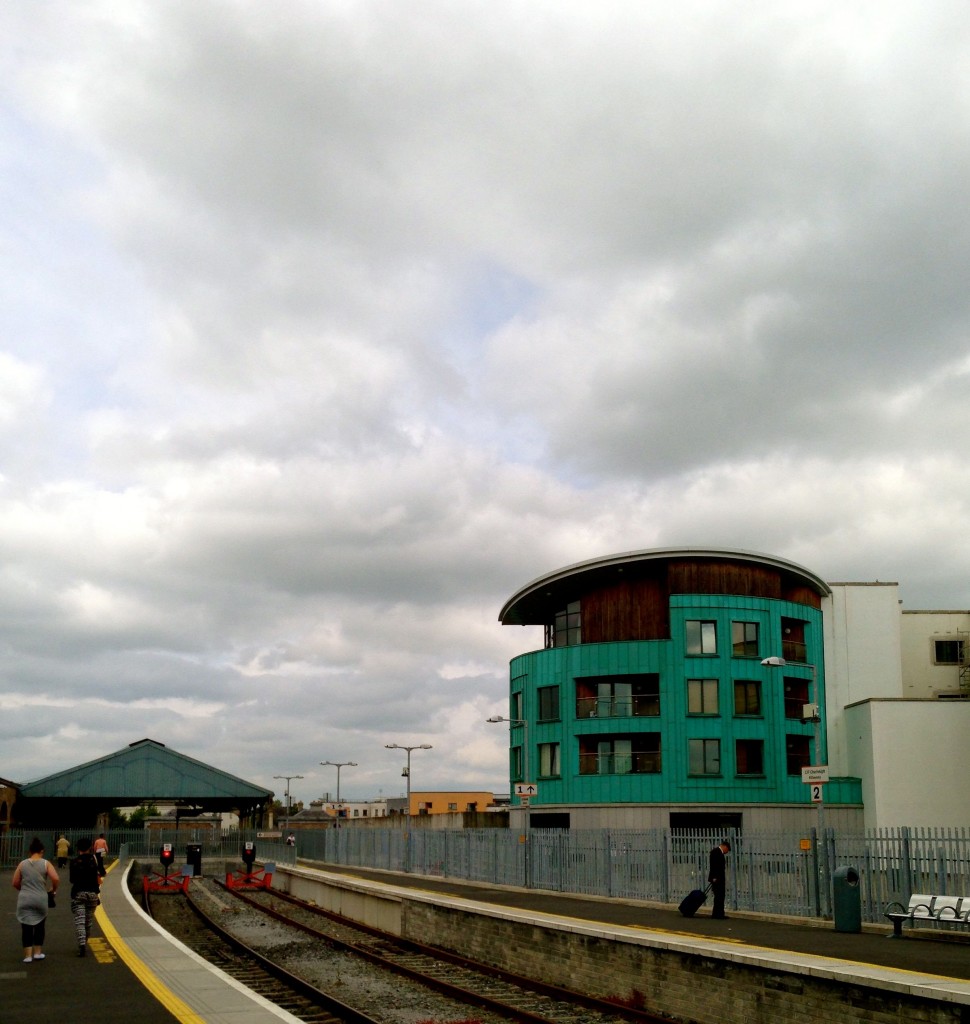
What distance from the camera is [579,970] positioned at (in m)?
17.5

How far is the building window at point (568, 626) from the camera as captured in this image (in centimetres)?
5679

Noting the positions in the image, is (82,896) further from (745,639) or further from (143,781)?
(143,781)

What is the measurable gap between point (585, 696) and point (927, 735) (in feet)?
48.9

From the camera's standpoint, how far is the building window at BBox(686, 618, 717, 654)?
51594 mm

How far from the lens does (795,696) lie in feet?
174

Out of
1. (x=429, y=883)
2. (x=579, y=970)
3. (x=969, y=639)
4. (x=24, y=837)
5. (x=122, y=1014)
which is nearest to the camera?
(x=122, y=1014)

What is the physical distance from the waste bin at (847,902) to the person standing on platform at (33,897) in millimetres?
12002

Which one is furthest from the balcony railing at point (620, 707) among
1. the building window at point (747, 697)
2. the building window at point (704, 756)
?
the building window at point (747, 697)

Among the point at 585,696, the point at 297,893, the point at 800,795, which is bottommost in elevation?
the point at 297,893

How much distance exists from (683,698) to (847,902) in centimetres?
3245

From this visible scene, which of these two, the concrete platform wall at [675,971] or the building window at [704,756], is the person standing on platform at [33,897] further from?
the building window at [704,756]

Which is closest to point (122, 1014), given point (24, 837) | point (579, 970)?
point (579, 970)

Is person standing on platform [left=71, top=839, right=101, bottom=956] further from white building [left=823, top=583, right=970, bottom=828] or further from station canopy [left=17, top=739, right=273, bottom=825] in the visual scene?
station canopy [left=17, top=739, right=273, bottom=825]

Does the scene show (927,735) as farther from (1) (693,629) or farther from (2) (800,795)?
(1) (693,629)
